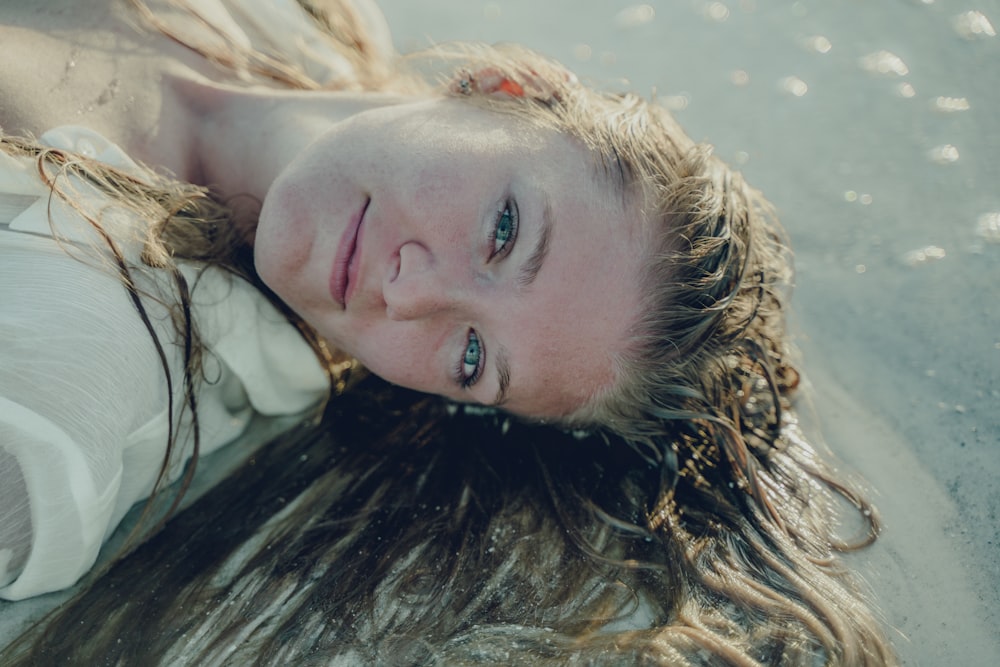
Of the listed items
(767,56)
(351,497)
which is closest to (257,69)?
(351,497)

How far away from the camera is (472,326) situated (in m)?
1.95

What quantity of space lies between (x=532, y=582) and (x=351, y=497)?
498 millimetres

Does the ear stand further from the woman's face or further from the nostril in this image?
the nostril

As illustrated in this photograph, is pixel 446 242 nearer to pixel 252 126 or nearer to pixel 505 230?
pixel 505 230

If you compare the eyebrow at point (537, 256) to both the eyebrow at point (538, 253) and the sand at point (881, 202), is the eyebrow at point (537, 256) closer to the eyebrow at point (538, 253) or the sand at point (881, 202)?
the eyebrow at point (538, 253)

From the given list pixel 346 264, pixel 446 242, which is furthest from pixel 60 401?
pixel 446 242

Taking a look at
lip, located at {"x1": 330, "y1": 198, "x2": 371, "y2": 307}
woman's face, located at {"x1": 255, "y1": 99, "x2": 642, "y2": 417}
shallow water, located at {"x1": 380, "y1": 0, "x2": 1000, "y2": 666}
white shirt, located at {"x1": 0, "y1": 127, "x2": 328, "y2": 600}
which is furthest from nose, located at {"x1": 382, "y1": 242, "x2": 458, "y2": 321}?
shallow water, located at {"x1": 380, "y1": 0, "x2": 1000, "y2": 666}

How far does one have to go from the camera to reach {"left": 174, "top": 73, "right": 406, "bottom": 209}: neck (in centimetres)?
224

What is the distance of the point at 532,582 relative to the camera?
1.95 metres

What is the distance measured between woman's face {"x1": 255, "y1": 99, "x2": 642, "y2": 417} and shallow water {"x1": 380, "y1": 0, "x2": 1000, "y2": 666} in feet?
2.92

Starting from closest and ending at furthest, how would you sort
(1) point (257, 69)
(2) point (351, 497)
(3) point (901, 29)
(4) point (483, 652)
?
(4) point (483, 652), (2) point (351, 497), (1) point (257, 69), (3) point (901, 29)

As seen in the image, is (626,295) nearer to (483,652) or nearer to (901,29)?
(483,652)

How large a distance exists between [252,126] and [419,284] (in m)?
0.80

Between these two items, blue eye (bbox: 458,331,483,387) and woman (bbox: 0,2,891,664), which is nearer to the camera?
woman (bbox: 0,2,891,664)
